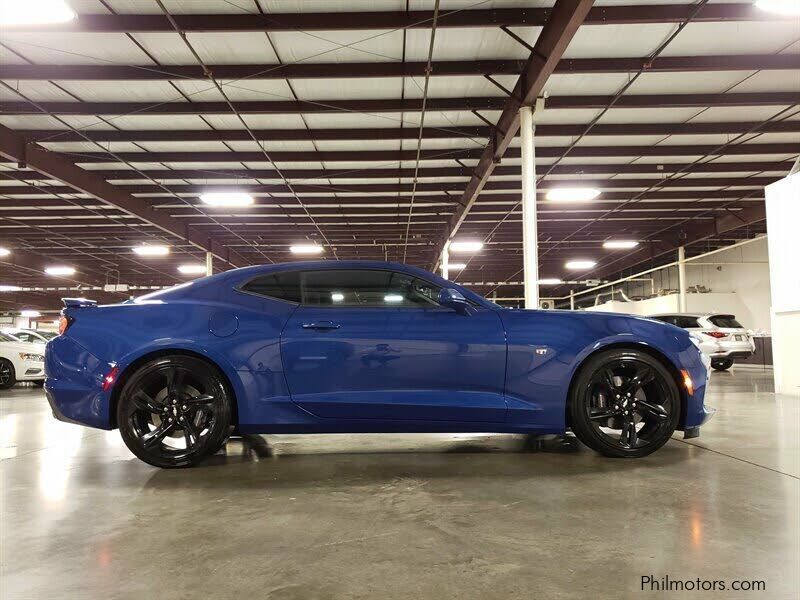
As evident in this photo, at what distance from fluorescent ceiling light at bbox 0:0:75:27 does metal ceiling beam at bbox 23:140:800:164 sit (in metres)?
5.36

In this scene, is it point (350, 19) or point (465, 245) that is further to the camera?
point (465, 245)

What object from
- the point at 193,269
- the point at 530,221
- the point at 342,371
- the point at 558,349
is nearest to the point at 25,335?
the point at 530,221

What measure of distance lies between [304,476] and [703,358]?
98.6 inches

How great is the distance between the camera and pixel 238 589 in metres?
1.54

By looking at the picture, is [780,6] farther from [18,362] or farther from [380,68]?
[18,362]

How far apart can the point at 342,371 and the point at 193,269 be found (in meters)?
23.7

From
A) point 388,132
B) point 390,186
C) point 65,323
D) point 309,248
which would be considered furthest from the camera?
point 309,248

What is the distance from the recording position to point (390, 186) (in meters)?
13.4

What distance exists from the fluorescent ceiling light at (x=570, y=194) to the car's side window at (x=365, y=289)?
10.6m

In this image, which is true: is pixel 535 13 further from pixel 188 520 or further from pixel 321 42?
pixel 188 520

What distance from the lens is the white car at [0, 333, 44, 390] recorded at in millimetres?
9789

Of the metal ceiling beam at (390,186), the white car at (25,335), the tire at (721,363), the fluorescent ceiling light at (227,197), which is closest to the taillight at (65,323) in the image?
the white car at (25,335)

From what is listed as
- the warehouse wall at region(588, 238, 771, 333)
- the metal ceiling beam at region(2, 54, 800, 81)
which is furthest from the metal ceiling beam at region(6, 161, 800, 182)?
the warehouse wall at region(588, 238, 771, 333)

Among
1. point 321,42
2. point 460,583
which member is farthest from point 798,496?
point 321,42
